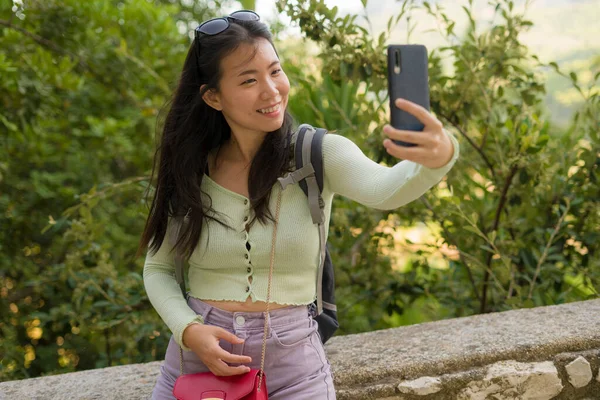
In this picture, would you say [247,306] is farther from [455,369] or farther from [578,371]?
[578,371]

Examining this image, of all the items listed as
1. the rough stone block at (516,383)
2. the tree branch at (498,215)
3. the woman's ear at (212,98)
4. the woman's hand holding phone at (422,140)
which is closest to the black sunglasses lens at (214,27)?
the woman's ear at (212,98)

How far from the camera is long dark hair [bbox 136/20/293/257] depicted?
1.82m

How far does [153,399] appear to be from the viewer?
6.27 feet

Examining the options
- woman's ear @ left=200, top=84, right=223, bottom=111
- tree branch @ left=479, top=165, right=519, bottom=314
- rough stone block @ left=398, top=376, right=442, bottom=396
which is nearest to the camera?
woman's ear @ left=200, top=84, right=223, bottom=111

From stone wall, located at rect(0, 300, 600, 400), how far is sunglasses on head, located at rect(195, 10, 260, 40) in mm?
1084

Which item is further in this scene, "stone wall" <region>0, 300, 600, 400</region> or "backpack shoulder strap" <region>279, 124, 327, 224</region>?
"stone wall" <region>0, 300, 600, 400</region>

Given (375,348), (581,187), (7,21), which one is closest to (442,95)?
(581,187)

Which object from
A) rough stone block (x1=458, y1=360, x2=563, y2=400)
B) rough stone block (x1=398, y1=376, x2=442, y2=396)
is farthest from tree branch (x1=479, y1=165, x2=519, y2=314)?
rough stone block (x1=398, y1=376, x2=442, y2=396)

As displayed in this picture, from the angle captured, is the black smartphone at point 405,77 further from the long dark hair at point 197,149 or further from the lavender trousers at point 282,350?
the lavender trousers at point 282,350

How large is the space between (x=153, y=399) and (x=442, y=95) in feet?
5.72

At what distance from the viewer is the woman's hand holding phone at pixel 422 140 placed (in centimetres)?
131

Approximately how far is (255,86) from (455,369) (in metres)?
1.07

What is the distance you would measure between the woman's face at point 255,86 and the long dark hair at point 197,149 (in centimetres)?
2

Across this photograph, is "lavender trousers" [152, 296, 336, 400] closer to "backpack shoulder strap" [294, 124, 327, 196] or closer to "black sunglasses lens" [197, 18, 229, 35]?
"backpack shoulder strap" [294, 124, 327, 196]
